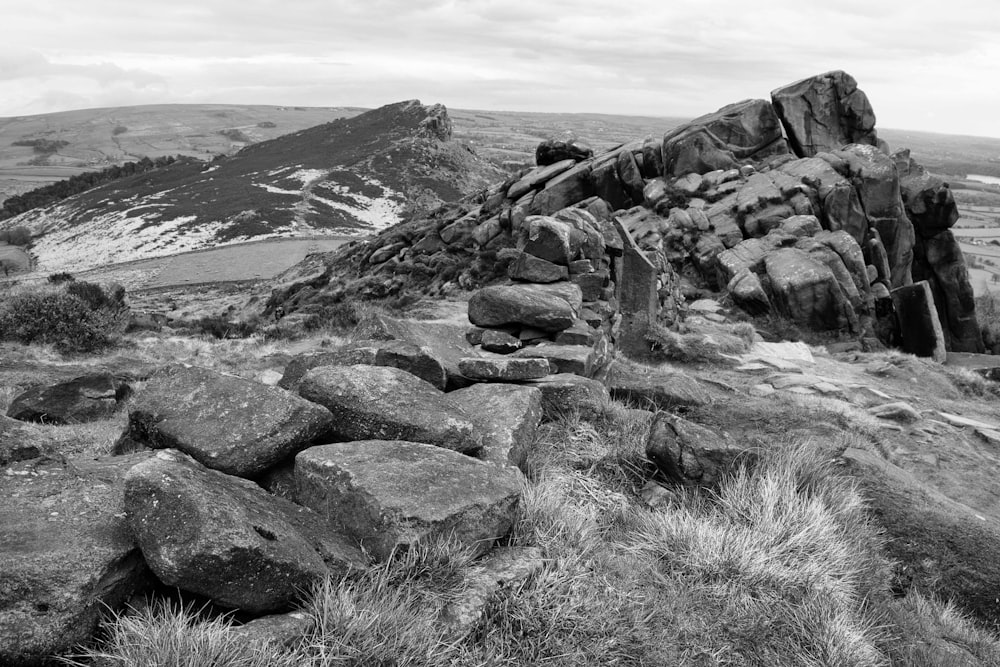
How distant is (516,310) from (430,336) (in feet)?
6.25

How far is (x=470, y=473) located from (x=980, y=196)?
242092 mm

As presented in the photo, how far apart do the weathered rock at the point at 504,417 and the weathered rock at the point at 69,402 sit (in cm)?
692

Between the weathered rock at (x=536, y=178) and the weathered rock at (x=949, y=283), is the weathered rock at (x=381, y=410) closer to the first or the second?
the weathered rock at (x=536, y=178)

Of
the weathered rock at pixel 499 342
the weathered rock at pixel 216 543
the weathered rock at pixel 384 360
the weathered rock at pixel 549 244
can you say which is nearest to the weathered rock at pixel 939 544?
the weathered rock at pixel 384 360

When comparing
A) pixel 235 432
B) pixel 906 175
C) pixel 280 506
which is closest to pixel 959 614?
pixel 280 506

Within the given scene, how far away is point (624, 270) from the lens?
20078mm

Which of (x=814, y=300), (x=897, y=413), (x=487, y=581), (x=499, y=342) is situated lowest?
(x=897, y=413)

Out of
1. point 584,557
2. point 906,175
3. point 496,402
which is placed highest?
point 906,175

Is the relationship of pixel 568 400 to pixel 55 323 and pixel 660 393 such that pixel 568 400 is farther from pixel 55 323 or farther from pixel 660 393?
pixel 55 323

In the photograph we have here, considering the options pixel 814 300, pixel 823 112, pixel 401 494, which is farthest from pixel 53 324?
pixel 823 112

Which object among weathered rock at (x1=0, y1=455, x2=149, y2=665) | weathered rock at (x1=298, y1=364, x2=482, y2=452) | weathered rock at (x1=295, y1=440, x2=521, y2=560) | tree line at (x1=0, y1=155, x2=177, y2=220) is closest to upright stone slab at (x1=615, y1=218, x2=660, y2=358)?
weathered rock at (x1=298, y1=364, x2=482, y2=452)

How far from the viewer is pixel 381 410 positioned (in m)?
5.84

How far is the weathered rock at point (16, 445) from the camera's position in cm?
475

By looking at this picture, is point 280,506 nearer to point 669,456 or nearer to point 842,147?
point 669,456
